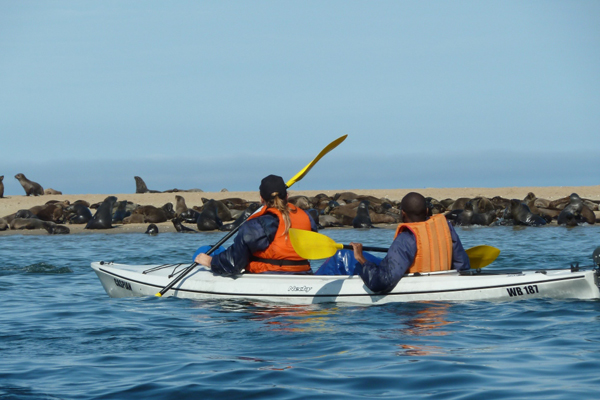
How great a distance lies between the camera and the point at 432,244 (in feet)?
21.5

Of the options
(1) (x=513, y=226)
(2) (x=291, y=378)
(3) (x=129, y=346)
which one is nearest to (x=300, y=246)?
(3) (x=129, y=346)

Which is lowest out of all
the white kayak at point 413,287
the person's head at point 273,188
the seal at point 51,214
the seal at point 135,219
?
the white kayak at point 413,287

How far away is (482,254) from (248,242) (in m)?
2.59

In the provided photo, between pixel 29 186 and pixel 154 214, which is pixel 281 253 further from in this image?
pixel 29 186

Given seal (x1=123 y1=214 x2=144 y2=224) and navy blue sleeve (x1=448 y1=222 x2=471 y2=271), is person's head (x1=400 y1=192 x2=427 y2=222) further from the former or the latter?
seal (x1=123 y1=214 x2=144 y2=224)

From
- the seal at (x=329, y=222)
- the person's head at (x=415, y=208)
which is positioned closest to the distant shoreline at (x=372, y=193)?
the seal at (x=329, y=222)

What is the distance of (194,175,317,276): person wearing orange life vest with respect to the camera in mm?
6883

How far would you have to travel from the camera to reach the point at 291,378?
4.23 metres

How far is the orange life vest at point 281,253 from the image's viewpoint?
695cm

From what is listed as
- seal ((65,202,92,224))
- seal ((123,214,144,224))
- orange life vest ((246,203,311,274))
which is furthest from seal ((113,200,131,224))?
orange life vest ((246,203,311,274))

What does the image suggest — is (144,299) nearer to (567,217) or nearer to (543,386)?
(543,386)

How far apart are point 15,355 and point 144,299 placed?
2855 millimetres

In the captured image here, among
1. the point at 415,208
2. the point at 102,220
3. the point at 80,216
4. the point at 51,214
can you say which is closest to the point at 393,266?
the point at 415,208

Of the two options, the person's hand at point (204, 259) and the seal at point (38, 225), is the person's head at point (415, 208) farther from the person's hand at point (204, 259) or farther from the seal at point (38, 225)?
the seal at point (38, 225)
